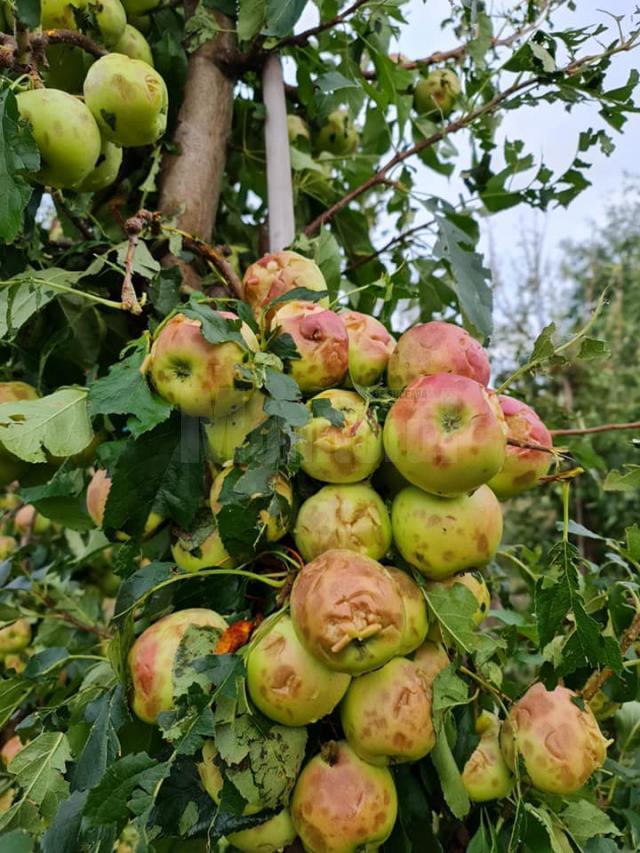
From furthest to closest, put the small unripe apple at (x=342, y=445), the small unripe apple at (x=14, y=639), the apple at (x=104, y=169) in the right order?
1. the small unripe apple at (x=14, y=639)
2. the apple at (x=104, y=169)
3. the small unripe apple at (x=342, y=445)

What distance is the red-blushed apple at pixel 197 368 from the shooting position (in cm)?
76

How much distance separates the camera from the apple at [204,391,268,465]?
2.62 ft

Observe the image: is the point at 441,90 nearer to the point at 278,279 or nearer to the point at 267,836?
the point at 278,279

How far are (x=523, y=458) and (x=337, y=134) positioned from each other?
37.2 inches

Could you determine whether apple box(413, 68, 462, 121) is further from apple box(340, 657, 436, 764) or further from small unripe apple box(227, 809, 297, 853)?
small unripe apple box(227, 809, 297, 853)

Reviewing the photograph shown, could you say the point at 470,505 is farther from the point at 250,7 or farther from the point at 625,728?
the point at 250,7

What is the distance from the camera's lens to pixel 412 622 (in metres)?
0.77

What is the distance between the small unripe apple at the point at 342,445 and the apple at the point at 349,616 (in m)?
0.11

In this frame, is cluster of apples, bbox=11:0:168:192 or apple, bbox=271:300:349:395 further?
cluster of apples, bbox=11:0:168:192

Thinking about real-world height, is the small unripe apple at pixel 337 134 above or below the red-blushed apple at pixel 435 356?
above

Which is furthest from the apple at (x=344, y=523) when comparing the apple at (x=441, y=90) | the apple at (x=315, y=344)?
the apple at (x=441, y=90)

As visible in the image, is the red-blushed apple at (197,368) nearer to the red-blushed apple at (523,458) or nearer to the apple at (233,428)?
the apple at (233,428)

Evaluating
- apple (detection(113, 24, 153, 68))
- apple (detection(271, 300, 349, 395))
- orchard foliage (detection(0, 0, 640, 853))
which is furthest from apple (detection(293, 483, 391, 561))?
apple (detection(113, 24, 153, 68))

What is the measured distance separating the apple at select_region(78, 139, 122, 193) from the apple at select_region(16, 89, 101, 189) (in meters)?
0.10
